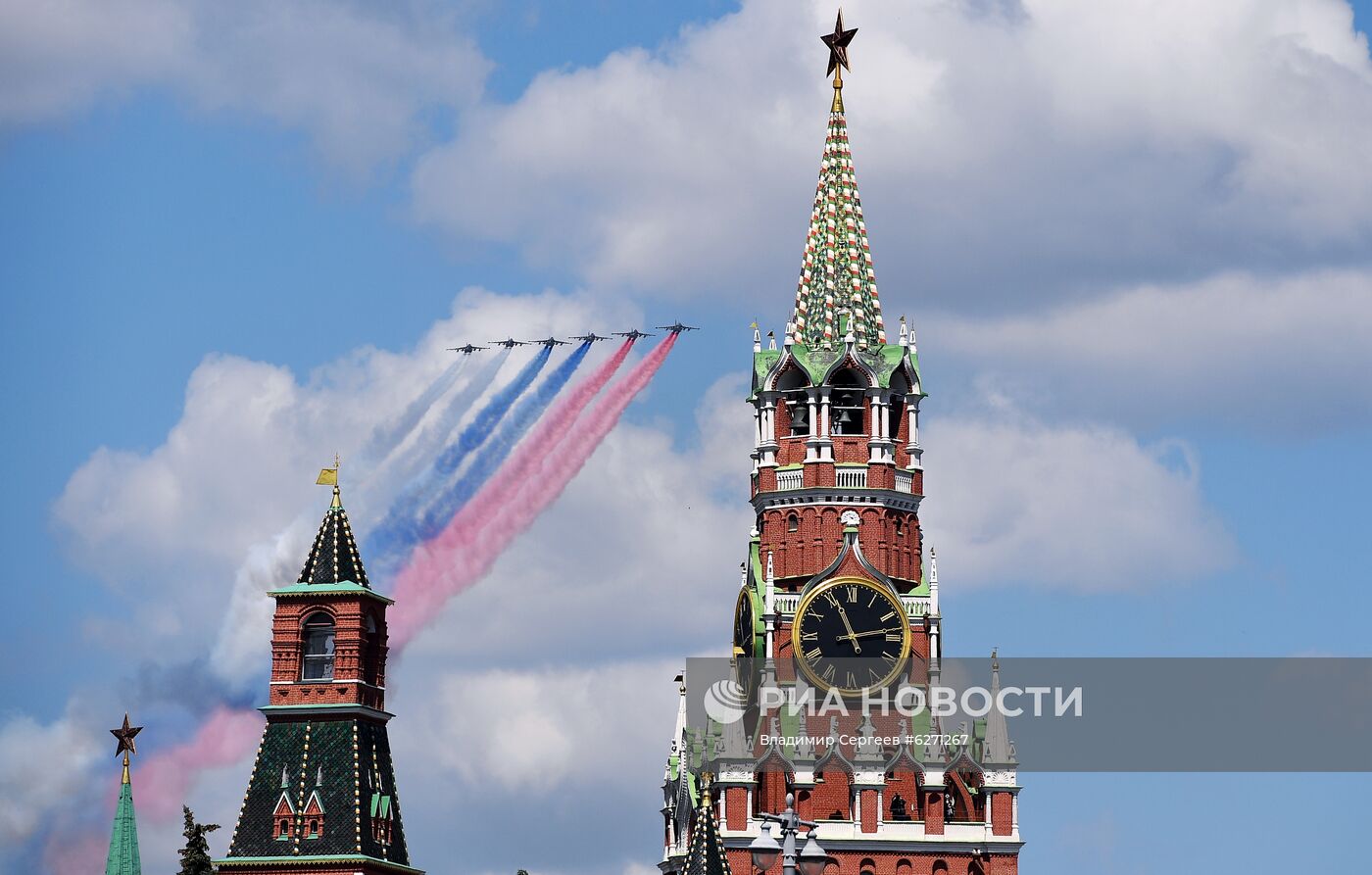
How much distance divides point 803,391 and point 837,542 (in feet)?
31.4

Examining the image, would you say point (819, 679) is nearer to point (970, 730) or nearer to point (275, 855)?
point (970, 730)

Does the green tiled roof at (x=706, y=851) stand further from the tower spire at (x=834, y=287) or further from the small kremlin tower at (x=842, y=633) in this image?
the tower spire at (x=834, y=287)

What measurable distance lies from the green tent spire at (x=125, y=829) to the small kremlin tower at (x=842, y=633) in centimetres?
2959

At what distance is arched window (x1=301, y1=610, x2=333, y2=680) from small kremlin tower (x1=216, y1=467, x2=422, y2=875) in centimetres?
5

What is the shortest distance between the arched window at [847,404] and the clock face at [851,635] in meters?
10.4

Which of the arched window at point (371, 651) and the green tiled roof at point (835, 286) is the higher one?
the green tiled roof at point (835, 286)

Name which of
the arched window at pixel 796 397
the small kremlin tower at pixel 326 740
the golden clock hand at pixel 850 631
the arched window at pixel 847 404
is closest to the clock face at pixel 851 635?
the golden clock hand at pixel 850 631

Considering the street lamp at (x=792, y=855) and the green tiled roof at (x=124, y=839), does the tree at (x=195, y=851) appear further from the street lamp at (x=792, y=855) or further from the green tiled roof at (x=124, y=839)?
the street lamp at (x=792, y=855)

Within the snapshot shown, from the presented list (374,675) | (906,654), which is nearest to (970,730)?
(906,654)

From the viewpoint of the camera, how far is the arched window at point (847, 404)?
637 feet

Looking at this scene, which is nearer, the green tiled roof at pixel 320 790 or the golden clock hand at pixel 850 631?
the green tiled roof at pixel 320 790

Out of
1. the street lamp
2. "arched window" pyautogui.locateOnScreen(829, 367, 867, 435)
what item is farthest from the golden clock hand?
the street lamp

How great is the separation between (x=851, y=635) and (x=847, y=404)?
14.8m

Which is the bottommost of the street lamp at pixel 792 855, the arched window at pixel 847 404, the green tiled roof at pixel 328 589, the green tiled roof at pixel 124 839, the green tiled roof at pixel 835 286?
the street lamp at pixel 792 855
